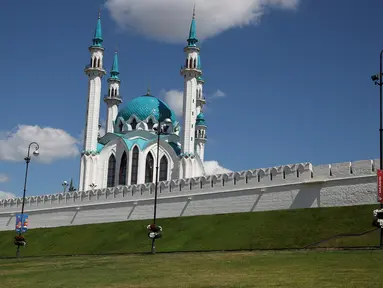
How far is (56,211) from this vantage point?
6731cm

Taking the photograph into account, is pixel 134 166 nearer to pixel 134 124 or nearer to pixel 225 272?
pixel 134 124

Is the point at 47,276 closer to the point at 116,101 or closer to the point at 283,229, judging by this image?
the point at 283,229

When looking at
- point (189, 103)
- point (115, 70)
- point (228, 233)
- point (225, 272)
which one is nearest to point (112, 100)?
point (115, 70)

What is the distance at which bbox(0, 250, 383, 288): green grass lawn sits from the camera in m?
17.9

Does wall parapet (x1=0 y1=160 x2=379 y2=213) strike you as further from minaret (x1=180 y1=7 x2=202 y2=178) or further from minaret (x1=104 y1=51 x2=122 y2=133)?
minaret (x1=104 y1=51 x2=122 y2=133)

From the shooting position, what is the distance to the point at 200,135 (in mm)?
89500

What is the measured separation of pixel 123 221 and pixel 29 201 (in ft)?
67.6

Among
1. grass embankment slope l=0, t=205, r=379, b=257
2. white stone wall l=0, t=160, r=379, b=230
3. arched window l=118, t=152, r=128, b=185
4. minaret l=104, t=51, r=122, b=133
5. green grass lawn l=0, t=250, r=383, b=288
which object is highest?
minaret l=104, t=51, r=122, b=133

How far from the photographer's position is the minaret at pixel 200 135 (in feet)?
291

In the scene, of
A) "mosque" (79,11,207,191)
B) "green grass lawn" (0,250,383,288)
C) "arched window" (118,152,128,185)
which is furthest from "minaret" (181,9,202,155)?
"green grass lawn" (0,250,383,288)

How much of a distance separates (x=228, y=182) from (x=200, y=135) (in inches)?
1541

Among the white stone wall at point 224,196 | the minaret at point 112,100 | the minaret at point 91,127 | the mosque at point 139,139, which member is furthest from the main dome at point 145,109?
the white stone wall at point 224,196

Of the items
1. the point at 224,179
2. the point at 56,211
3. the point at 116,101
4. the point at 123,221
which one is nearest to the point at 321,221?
the point at 224,179

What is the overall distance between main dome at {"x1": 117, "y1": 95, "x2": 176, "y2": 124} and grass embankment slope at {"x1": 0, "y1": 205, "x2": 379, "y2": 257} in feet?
101
